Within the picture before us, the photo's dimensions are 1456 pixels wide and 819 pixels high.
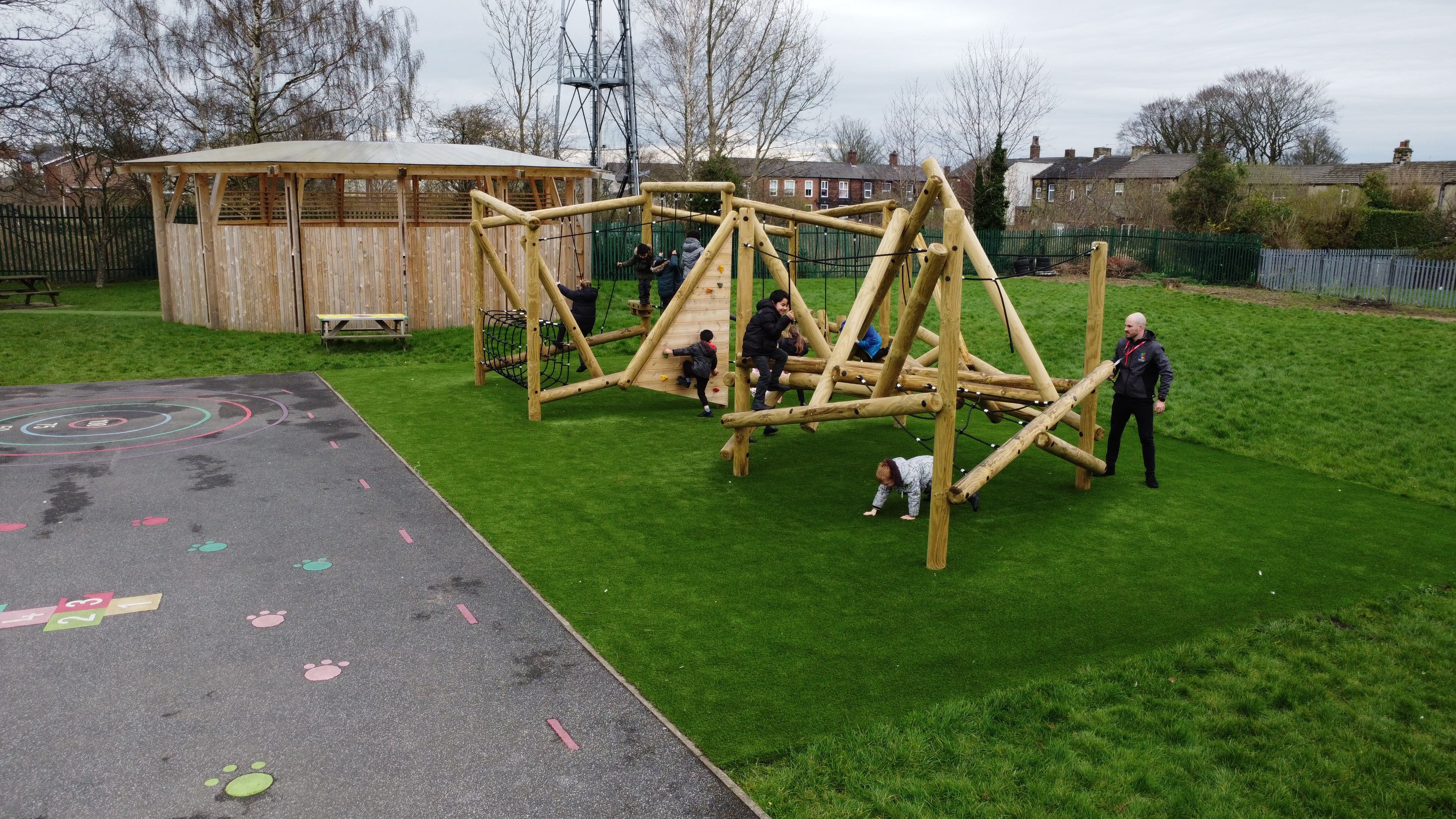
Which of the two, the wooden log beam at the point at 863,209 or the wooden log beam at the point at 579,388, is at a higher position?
the wooden log beam at the point at 863,209

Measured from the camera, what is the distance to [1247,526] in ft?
29.8

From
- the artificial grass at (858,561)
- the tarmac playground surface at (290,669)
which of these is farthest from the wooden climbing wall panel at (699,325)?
the tarmac playground surface at (290,669)

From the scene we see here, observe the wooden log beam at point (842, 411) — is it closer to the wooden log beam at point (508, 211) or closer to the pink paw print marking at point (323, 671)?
the pink paw print marking at point (323, 671)

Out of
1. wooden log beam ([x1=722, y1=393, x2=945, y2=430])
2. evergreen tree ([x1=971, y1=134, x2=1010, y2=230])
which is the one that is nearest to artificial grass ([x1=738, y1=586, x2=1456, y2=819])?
wooden log beam ([x1=722, y1=393, x2=945, y2=430])

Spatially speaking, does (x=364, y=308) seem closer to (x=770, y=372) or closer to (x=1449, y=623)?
(x=770, y=372)

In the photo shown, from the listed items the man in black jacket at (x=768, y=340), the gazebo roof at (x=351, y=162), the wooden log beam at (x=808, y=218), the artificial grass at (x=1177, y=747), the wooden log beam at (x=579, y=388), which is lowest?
the artificial grass at (x=1177, y=747)

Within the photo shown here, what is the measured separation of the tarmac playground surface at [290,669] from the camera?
185 inches

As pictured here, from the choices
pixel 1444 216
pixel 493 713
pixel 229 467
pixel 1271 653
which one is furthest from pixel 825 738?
pixel 1444 216

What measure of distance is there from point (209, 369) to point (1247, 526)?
16.3 metres

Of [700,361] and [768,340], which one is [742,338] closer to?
[768,340]

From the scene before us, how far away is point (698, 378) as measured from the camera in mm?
13516

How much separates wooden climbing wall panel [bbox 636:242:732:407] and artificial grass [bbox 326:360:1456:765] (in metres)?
1.16

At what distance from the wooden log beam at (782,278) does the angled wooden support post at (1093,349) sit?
116 inches

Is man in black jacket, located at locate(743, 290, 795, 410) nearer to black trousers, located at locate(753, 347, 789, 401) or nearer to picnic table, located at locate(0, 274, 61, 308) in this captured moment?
black trousers, located at locate(753, 347, 789, 401)
